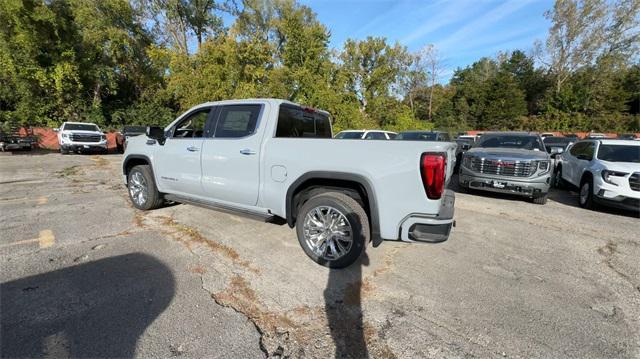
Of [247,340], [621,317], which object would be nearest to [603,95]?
[621,317]

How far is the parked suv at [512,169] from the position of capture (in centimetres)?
643

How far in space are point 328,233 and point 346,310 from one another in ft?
3.06

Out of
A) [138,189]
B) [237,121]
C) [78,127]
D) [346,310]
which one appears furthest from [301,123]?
[78,127]

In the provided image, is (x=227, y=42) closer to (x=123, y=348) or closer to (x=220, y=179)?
(x=220, y=179)

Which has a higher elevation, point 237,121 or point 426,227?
point 237,121

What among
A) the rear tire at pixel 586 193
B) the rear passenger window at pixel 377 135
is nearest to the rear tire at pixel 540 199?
the rear tire at pixel 586 193

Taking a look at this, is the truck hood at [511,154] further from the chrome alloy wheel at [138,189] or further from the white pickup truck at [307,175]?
the chrome alloy wheel at [138,189]

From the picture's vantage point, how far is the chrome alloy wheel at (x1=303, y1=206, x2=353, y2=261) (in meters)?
3.30

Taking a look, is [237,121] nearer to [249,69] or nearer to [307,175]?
[307,175]

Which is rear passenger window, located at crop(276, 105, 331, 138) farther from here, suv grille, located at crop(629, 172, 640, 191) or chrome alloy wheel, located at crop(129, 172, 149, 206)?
suv grille, located at crop(629, 172, 640, 191)

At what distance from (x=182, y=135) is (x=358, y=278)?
3.59 meters

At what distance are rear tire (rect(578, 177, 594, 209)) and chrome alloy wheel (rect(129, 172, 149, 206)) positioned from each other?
870 cm

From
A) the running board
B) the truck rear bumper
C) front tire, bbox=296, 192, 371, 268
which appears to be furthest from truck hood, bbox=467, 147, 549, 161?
the running board

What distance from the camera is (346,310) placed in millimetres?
2660
